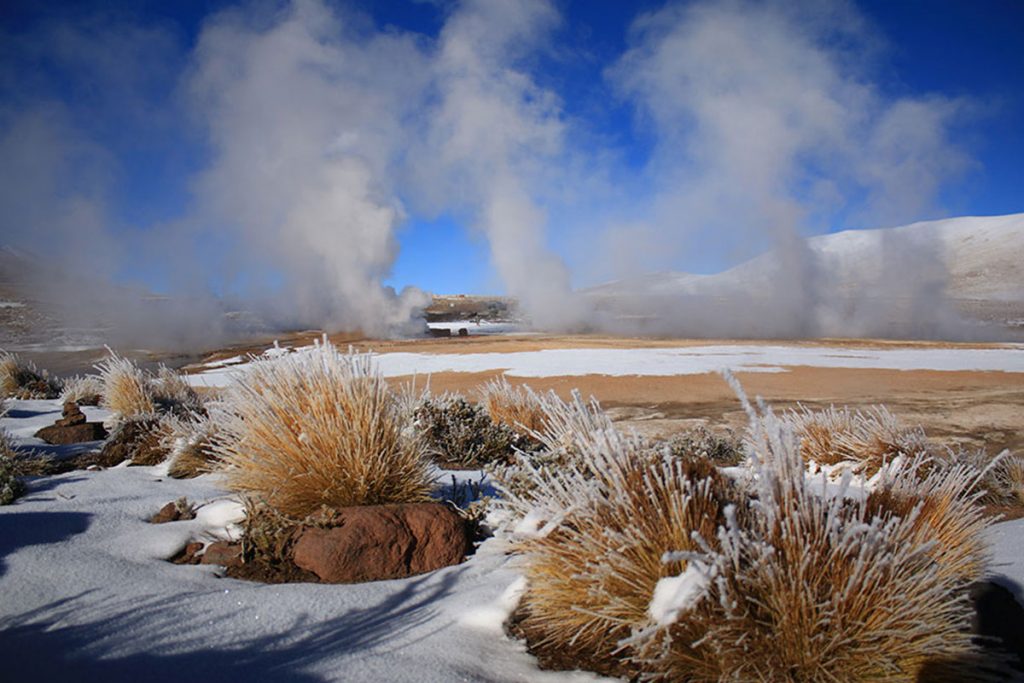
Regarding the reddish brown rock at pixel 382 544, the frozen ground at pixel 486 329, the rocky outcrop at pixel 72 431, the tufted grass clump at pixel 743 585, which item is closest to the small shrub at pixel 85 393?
the rocky outcrop at pixel 72 431

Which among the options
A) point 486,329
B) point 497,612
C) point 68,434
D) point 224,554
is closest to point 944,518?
point 497,612

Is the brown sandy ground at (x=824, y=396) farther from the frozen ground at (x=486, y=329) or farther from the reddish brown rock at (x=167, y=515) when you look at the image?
the frozen ground at (x=486, y=329)

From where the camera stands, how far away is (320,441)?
10.2ft

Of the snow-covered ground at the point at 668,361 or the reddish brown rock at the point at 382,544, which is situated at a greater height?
the snow-covered ground at the point at 668,361

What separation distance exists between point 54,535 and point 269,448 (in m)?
1.03

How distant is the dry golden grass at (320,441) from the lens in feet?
10.1

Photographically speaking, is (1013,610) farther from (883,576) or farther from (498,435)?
(498,435)

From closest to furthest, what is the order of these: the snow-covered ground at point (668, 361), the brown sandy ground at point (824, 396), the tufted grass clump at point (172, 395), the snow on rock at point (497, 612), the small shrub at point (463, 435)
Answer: the snow on rock at point (497, 612) < the small shrub at point (463, 435) < the tufted grass clump at point (172, 395) < the brown sandy ground at point (824, 396) < the snow-covered ground at point (668, 361)

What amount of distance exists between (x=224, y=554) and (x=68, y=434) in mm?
4317

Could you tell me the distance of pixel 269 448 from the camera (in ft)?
10.2

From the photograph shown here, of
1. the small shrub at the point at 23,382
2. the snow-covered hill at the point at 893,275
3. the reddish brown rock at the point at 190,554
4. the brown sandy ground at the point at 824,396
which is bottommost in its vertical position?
the brown sandy ground at the point at 824,396

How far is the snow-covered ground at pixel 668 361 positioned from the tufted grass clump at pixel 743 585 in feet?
45.2

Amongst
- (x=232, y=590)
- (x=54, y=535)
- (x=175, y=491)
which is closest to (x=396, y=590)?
(x=232, y=590)

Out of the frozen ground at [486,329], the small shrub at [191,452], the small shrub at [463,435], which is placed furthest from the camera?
the frozen ground at [486,329]
